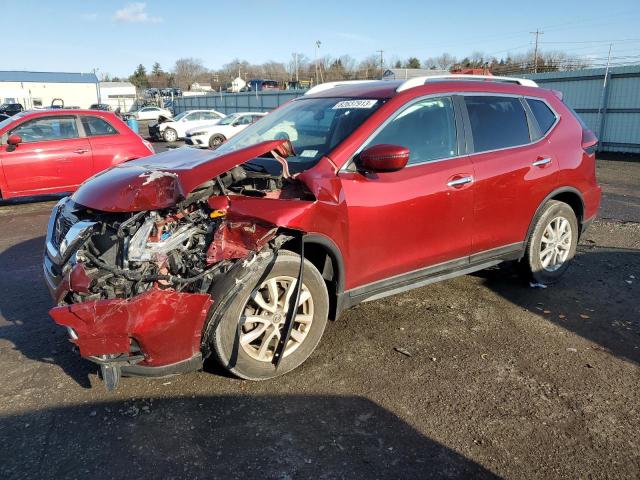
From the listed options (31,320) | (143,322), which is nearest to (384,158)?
(143,322)

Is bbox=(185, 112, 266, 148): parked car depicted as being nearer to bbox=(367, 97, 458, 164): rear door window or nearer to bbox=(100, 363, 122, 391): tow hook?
bbox=(367, 97, 458, 164): rear door window

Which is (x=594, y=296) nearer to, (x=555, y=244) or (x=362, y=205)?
(x=555, y=244)

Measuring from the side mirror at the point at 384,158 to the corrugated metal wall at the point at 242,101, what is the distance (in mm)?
25148

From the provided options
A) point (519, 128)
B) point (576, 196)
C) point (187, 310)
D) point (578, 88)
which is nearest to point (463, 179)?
point (519, 128)

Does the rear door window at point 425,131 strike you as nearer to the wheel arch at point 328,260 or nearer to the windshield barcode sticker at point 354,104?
the windshield barcode sticker at point 354,104

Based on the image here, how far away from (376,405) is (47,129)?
837 cm

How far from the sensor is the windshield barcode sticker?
12.5 ft

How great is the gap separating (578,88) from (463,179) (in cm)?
1618

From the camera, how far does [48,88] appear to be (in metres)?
65.5

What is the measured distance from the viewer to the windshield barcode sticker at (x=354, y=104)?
12.5 ft

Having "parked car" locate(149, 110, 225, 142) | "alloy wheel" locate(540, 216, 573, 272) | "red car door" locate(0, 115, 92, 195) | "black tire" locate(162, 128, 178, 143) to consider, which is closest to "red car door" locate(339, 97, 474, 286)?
"alloy wheel" locate(540, 216, 573, 272)

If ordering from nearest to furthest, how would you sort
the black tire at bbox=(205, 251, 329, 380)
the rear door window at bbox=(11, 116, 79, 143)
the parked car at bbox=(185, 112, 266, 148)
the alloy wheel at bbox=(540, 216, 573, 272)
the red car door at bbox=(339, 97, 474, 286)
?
the black tire at bbox=(205, 251, 329, 380) < the red car door at bbox=(339, 97, 474, 286) < the alloy wheel at bbox=(540, 216, 573, 272) < the rear door window at bbox=(11, 116, 79, 143) < the parked car at bbox=(185, 112, 266, 148)

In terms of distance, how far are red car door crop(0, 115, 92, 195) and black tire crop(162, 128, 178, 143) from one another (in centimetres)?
1582

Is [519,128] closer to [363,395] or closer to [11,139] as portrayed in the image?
[363,395]
